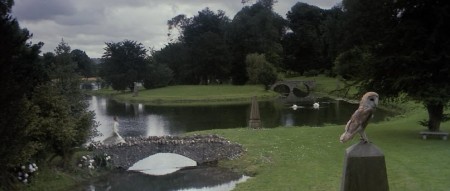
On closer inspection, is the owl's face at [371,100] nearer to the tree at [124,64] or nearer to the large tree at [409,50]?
the large tree at [409,50]

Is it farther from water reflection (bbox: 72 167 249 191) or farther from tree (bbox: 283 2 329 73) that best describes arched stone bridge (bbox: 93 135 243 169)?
tree (bbox: 283 2 329 73)

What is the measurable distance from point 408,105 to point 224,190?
34.9 m

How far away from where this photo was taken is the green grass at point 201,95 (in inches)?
3172

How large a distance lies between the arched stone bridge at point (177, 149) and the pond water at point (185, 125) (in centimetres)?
48

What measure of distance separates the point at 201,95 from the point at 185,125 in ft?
118

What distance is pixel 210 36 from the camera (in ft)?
330

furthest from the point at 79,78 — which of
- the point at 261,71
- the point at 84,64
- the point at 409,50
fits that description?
the point at 84,64

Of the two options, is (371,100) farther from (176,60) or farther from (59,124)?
(176,60)

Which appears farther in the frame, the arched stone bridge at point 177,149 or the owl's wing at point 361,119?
the arched stone bridge at point 177,149

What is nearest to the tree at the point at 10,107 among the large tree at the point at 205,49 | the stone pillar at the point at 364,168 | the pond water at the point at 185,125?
the pond water at the point at 185,125

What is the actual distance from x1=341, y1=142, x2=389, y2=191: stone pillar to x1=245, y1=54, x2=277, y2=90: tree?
7827 cm

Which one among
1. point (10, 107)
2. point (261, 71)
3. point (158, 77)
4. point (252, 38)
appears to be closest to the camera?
point (10, 107)

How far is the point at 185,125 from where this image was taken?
49.2 metres

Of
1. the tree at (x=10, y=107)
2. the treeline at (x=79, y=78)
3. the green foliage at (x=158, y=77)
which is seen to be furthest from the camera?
the green foliage at (x=158, y=77)
